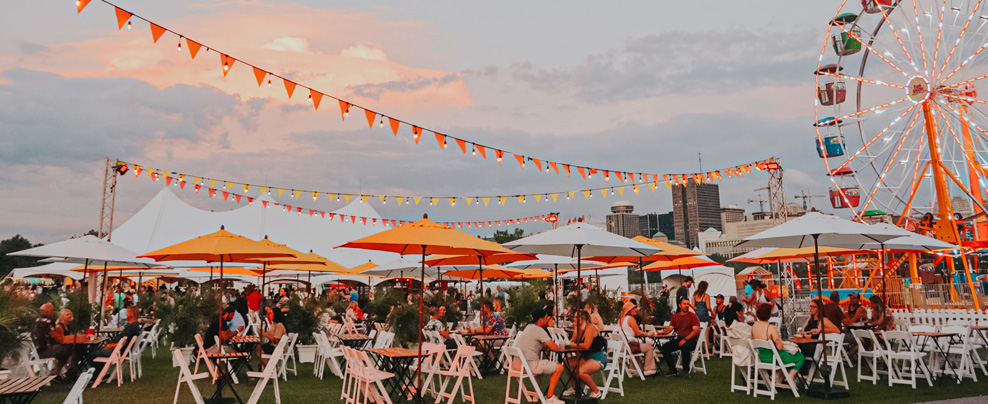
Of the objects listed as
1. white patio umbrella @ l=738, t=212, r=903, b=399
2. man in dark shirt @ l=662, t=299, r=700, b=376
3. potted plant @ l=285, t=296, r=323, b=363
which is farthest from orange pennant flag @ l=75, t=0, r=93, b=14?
man in dark shirt @ l=662, t=299, r=700, b=376

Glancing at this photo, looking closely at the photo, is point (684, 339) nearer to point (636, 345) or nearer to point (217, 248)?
point (636, 345)

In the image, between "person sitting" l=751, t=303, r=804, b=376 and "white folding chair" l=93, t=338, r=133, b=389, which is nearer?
"person sitting" l=751, t=303, r=804, b=376

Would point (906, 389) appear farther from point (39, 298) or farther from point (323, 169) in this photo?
point (323, 169)

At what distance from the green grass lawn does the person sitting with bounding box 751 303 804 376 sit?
0.40 m

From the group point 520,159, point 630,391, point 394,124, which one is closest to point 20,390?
point 630,391

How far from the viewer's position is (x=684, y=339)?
364 inches

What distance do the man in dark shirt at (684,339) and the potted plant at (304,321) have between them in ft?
17.7

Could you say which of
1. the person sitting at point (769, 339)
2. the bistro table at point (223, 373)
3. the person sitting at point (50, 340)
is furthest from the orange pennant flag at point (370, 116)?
the person sitting at point (769, 339)

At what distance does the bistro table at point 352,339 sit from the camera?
9.38 metres

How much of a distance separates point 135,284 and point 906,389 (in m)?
35.5

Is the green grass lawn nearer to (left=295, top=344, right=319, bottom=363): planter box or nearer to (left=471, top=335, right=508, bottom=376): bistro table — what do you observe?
(left=471, top=335, right=508, bottom=376): bistro table

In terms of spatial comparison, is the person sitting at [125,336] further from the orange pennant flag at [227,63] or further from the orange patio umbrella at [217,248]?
the orange pennant flag at [227,63]

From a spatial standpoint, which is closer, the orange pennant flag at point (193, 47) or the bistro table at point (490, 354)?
the orange pennant flag at point (193, 47)

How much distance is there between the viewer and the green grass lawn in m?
7.39
